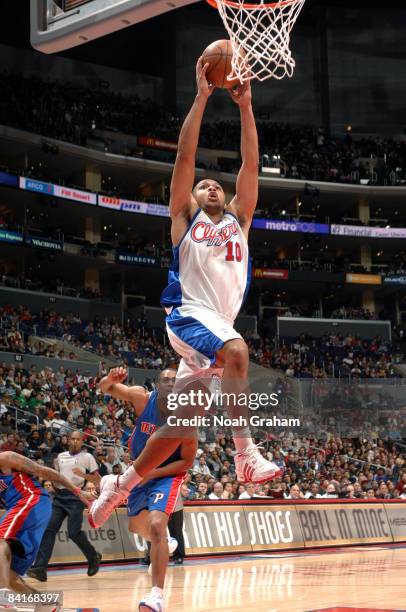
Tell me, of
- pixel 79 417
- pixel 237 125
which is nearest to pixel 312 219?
pixel 237 125

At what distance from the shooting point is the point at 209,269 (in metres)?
5.44

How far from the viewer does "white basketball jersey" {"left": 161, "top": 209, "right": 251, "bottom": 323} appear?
17.8ft

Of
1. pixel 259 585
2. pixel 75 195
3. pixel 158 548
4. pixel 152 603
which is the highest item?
pixel 75 195

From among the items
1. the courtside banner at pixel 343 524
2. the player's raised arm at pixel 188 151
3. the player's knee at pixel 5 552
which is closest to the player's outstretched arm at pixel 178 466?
the player's knee at pixel 5 552

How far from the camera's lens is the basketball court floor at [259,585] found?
7266 mm

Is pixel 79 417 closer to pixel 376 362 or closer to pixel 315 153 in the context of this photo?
pixel 376 362

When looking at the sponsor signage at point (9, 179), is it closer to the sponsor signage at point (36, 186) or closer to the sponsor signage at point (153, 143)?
the sponsor signage at point (36, 186)

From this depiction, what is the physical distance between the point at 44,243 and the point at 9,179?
8.98ft

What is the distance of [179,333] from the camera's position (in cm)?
532

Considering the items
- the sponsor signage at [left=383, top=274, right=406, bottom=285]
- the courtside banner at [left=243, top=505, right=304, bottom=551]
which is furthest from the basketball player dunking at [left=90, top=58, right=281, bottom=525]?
the sponsor signage at [left=383, top=274, right=406, bottom=285]

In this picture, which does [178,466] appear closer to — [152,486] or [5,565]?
[152,486]

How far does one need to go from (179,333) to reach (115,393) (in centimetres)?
147

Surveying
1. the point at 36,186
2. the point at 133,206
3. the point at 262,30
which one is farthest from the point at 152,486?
the point at 133,206

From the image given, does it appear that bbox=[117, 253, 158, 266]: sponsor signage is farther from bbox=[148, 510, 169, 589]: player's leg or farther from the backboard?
bbox=[148, 510, 169, 589]: player's leg
